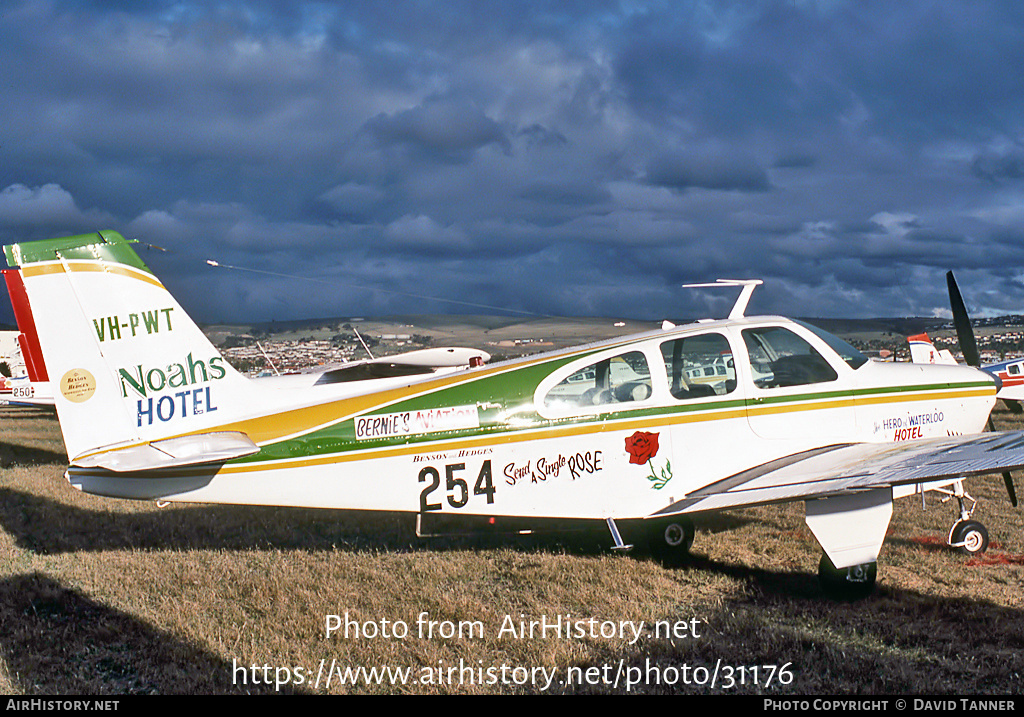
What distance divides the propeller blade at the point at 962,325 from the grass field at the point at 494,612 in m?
1.98

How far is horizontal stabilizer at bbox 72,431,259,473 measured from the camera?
560 centimetres

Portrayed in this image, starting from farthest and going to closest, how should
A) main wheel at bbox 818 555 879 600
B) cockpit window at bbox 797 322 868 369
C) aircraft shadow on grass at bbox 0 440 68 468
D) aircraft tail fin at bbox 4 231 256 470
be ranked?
aircraft shadow on grass at bbox 0 440 68 468
cockpit window at bbox 797 322 868 369
aircraft tail fin at bbox 4 231 256 470
main wheel at bbox 818 555 879 600

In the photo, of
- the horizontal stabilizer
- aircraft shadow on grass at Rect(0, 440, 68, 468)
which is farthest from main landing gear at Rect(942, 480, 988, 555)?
aircraft shadow on grass at Rect(0, 440, 68, 468)

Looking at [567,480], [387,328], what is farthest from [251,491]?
[387,328]

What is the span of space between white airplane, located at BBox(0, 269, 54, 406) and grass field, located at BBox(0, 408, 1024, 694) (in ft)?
26.2

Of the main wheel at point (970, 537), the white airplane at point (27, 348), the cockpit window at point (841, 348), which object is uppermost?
the white airplane at point (27, 348)

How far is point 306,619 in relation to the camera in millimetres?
5219

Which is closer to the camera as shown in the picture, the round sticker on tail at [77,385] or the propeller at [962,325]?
the round sticker on tail at [77,385]

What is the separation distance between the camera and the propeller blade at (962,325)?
9.01 metres

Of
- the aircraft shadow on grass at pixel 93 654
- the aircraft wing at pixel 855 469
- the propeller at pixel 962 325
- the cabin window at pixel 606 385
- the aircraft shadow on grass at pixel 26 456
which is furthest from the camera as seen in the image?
the aircraft shadow on grass at pixel 26 456

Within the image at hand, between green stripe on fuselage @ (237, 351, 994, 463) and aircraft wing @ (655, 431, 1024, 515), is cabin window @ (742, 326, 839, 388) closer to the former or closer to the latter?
green stripe on fuselage @ (237, 351, 994, 463)

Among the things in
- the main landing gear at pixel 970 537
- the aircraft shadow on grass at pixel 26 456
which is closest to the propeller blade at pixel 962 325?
the main landing gear at pixel 970 537

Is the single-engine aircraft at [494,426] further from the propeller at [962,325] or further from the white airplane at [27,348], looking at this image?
the white airplane at [27,348]

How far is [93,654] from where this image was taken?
4.77 metres
